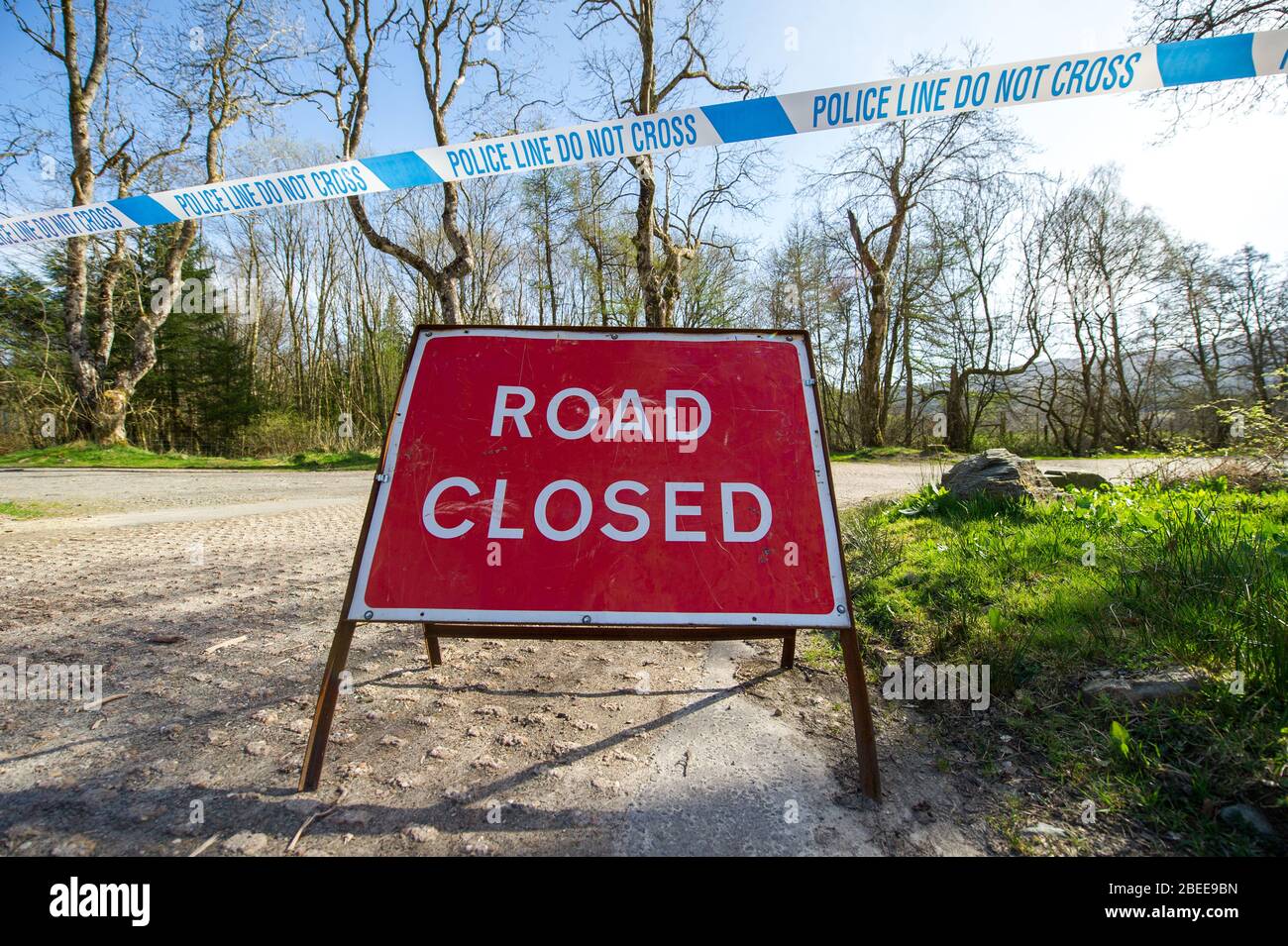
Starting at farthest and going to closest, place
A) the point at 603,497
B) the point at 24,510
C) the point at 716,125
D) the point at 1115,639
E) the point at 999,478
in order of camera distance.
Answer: the point at 24,510
the point at 999,478
the point at 716,125
the point at 1115,639
the point at 603,497

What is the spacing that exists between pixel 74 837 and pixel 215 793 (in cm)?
33

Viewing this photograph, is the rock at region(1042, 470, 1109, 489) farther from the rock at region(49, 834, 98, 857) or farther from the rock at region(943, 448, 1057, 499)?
the rock at region(49, 834, 98, 857)

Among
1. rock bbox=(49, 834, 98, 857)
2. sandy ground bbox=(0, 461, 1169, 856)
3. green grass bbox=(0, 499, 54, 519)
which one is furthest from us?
green grass bbox=(0, 499, 54, 519)

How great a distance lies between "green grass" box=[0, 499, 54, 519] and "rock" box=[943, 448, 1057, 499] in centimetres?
1065

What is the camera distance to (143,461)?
46.2ft

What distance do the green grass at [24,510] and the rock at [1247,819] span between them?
10313 millimetres

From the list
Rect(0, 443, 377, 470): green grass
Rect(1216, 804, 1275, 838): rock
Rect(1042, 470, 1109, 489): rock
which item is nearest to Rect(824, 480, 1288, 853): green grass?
Rect(1216, 804, 1275, 838): rock

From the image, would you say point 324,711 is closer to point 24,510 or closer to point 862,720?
point 862,720

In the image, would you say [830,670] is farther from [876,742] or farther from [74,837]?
[74,837]

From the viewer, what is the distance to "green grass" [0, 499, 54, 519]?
20.9ft

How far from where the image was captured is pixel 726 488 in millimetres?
2271

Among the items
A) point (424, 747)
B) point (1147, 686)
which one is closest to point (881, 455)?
point (1147, 686)

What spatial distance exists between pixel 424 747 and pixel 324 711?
16.6 inches
